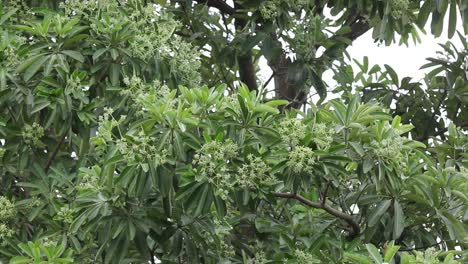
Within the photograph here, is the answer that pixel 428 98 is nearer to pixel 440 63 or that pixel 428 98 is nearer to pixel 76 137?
pixel 440 63

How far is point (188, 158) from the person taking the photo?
4.28m

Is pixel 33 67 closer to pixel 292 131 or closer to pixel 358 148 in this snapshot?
pixel 292 131

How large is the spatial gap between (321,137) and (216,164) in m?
0.46

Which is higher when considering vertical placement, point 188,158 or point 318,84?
point 318,84

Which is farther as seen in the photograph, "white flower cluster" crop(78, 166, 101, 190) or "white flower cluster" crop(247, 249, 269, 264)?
"white flower cluster" crop(247, 249, 269, 264)

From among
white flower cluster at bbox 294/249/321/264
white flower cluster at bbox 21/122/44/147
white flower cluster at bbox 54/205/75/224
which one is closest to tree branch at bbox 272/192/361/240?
white flower cluster at bbox 294/249/321/264

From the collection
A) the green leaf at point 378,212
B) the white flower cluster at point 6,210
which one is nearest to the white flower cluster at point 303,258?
the green leaf at point 378,212

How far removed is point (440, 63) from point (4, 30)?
2703 mm

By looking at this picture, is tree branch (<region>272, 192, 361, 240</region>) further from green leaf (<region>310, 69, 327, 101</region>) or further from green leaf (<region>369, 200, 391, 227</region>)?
green leaf (<region>310, 69, 327, 101</region>)

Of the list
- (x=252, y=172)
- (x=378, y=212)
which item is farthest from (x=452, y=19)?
(x=252, y=172)

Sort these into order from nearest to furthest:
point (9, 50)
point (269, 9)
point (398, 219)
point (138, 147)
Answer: point (138, 147) < point (398, 219) < point (9, 50) < point (269, 9)

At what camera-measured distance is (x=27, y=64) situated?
4719mm

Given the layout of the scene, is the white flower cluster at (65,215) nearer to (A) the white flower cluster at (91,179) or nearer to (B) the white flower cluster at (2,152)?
(A) the white flower cluster at (91,179)

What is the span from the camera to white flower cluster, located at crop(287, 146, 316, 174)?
13.6 feet
